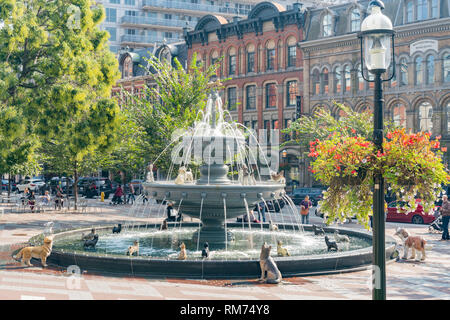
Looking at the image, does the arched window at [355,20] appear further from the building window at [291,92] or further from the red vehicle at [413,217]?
the red vehicle at [413,217]

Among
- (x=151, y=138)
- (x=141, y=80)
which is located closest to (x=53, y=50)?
(x=151, y=138)

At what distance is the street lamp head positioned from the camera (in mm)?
8234

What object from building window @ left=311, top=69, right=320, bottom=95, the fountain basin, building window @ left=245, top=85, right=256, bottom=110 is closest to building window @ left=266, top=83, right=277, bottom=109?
building window @ left=245, top=85, right=256, bottom=110

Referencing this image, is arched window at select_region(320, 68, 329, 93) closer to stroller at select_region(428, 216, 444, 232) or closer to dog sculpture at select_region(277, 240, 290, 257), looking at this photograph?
stroller at select_region(428, 216, 444, 232)

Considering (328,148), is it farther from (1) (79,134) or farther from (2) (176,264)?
(1) (79,134)

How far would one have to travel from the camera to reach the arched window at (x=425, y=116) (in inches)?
1667

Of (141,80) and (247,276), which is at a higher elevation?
(141,80)

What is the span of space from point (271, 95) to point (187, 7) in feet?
140

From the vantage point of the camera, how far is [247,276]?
13.9 meters

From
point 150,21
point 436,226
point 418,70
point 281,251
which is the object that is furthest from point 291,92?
point 150,21

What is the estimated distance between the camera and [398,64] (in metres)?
44.2

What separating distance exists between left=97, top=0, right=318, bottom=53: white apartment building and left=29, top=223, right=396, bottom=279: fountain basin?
7823cm

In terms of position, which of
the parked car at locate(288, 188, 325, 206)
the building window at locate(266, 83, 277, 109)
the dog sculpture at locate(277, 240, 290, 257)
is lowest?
the dog sculpture at locate(277, 240, 290, 257)

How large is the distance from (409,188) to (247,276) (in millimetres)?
5722
